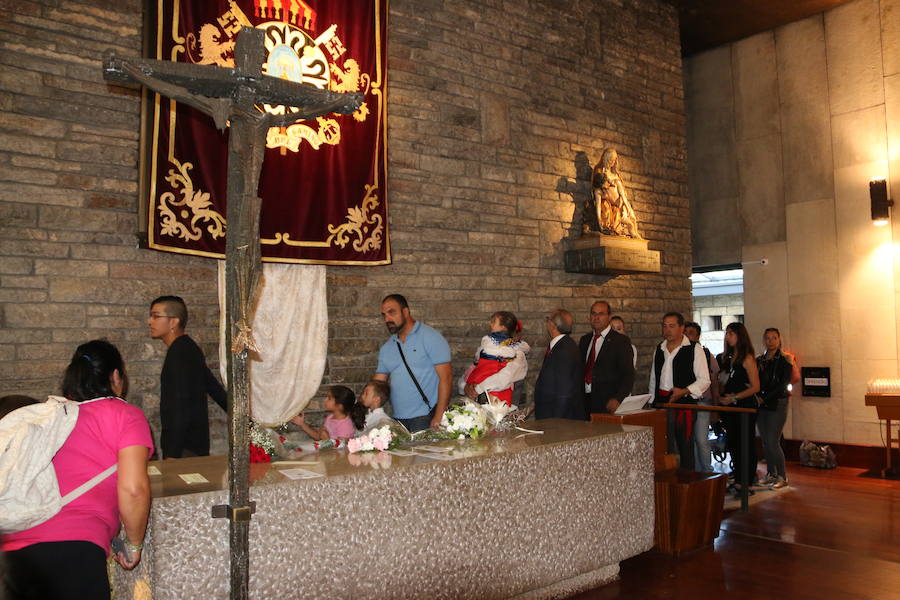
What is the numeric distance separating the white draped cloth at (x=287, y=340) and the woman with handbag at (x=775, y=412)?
4213mm

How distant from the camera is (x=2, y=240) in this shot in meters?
4.22

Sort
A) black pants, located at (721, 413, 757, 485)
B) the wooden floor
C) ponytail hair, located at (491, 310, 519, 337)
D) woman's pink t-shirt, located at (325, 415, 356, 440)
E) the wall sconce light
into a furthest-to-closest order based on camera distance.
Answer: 1. the wall sconce light
2. black pants, located at (721, 413, 757, 485)
3. ponytail hair, located at (491, 310, 519, 337)
4. woman's pink t-shirt, located at (325, 415, 356, 440)
5. the wooden floor

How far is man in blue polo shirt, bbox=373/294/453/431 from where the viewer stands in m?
4.88

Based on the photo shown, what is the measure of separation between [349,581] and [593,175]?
217 inches

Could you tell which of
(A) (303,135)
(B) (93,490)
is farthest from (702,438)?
(B) (93,490)

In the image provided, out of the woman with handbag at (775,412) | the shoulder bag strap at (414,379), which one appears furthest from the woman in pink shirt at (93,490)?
the woman with handbag at (775,412)

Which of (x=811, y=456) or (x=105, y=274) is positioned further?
(x=811, y=456)

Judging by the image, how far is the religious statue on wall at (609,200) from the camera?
7.29 meters

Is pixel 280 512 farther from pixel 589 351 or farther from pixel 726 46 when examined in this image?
pixel 726 46

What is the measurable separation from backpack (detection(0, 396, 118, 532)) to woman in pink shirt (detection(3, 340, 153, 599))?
0.04 m

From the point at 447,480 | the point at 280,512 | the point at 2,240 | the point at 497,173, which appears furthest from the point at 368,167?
the point at 280,512

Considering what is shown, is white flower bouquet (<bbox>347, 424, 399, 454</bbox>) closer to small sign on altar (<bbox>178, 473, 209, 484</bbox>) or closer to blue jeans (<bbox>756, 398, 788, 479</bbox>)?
small sign on altar (<bbox>178, 473, 209, 484</bbox>)

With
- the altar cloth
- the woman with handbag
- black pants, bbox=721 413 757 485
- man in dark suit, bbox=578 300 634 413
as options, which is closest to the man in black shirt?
the altar cloth

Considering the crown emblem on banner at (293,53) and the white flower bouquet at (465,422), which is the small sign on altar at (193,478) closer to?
the white flower bouquet at (465,422)
